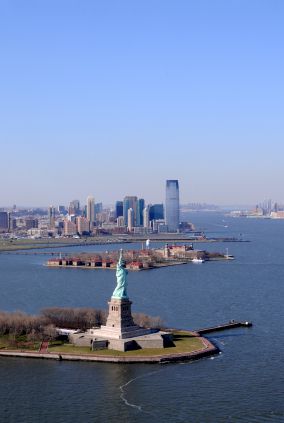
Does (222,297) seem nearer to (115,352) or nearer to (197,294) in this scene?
(197,294)

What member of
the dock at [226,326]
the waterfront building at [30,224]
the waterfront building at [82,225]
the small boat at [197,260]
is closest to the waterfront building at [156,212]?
the waterfront building at [82,225]

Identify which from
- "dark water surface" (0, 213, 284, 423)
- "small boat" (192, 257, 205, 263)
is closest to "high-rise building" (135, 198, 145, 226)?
"small boat" (192, 257, 205, 263)

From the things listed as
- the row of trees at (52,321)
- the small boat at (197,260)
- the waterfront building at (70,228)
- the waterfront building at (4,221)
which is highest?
the waterfront building at (4,221)

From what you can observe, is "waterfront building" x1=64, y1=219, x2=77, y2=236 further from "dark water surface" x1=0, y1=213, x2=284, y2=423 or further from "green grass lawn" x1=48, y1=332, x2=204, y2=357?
"green grass lawn" x1=48, y1=332, x2=204, y2=357

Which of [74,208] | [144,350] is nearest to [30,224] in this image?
[74,208]

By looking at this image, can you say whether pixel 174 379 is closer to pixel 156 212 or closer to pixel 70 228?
pixel 70 228

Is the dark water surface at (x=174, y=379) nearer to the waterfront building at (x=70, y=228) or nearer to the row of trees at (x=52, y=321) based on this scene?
the row of trees at (x=52, y=321)

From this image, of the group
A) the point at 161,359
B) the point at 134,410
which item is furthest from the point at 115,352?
the point at 134,410
